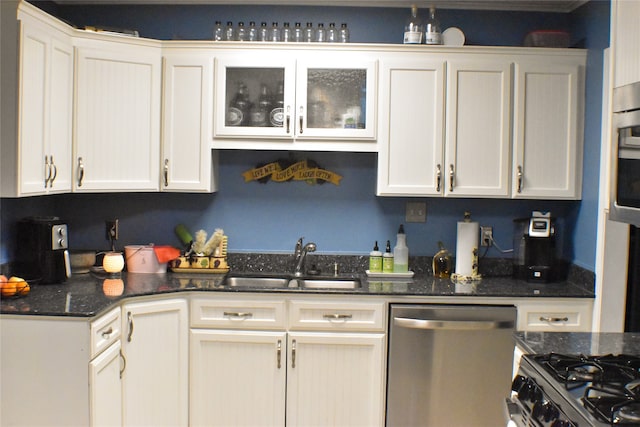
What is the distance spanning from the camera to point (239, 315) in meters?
3.22

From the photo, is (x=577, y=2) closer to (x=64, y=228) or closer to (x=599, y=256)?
(x=599, y=256)

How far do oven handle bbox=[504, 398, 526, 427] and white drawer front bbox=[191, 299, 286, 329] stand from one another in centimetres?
140

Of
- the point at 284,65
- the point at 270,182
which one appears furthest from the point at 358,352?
the point at 284,65

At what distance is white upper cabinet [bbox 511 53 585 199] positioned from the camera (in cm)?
344

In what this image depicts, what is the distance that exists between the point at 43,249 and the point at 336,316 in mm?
1469

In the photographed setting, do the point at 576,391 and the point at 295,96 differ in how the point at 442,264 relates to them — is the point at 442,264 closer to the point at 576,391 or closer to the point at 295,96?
the point at 295,96

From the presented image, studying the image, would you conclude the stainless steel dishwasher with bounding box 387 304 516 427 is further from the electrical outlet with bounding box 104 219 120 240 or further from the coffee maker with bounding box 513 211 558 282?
the electrical outlet with bounding box 104 219 120 240

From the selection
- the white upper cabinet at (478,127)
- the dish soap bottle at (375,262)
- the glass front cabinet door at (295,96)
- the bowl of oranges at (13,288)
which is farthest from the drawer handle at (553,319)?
the bowl of oranges at (13,288)

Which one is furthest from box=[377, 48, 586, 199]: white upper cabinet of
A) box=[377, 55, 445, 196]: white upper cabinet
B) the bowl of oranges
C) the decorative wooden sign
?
the bowl of oranges

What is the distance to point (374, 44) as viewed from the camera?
11.3 ft

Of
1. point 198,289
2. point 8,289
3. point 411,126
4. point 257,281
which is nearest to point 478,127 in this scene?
point 411,126

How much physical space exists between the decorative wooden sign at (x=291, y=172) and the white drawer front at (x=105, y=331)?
1.21 metres

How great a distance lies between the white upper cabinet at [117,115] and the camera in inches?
129

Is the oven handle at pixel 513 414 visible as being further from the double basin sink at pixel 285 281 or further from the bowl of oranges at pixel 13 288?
the bowl of oranges at pixel 13 288
